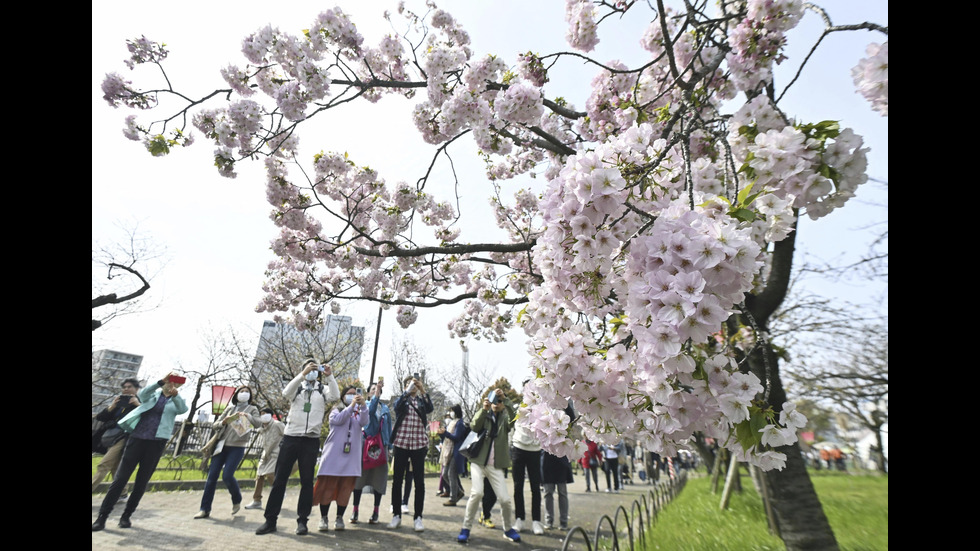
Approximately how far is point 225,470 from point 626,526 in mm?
5810

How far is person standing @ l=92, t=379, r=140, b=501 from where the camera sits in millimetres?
6145

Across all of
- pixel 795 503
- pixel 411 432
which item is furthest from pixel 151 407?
pixel 795 503

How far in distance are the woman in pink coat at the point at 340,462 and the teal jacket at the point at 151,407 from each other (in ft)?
6.24

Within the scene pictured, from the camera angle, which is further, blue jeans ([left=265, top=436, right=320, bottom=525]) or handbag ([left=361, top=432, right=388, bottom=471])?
handbag ([left=361, top=432, right=388, bottom=471])

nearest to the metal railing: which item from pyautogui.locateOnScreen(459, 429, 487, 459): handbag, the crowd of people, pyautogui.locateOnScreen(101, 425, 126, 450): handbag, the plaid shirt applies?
the crowd of people

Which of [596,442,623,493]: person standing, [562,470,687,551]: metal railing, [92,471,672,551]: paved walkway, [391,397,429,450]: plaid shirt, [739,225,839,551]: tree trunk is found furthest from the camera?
[596,442,623,493]: person standing

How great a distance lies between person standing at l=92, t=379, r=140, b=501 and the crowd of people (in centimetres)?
2

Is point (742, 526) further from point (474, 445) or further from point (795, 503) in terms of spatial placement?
point (474, 445)

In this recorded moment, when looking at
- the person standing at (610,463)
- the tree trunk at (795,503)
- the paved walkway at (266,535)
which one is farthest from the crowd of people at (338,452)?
the person standing at (610,463)

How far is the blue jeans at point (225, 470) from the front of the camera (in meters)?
6.12

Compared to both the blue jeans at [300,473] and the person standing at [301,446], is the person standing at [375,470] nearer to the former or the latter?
the person standing at [301,446]

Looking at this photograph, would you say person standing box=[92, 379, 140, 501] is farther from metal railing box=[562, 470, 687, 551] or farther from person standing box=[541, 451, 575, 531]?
metal railing box=[562, 470, 687, 551]
